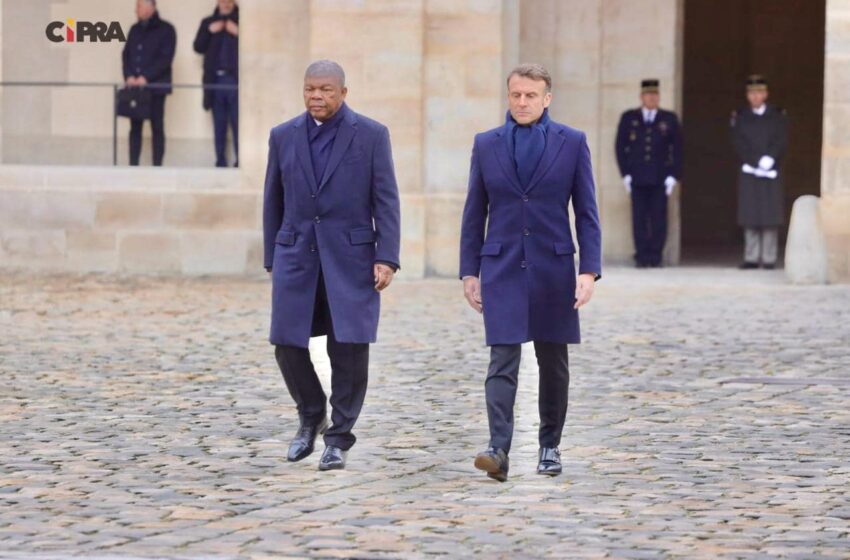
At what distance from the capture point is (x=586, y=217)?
28.2 ft

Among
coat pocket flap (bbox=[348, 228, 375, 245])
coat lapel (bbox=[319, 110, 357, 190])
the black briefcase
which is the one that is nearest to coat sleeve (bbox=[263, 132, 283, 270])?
coat lapel (bbox=[319, 110, 357, 190])

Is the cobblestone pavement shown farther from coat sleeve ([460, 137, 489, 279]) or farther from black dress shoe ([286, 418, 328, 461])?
coat sleeve ([460, 137, 489, 279])

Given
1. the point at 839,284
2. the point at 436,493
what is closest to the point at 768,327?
the point at 839,284

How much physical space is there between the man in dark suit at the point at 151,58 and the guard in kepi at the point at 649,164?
430 cm

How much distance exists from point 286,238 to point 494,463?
1338 millimetres

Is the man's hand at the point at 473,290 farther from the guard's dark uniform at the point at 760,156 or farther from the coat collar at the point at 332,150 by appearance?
the guard's dark uniform at the point at 760,156

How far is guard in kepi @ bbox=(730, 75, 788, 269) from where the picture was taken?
20.6 m

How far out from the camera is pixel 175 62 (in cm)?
2031

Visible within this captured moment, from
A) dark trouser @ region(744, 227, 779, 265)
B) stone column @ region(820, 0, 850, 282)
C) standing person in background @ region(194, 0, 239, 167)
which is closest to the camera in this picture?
stone column @ region(820, 0, 850, 282)

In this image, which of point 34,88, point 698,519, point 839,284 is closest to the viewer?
point 698,519

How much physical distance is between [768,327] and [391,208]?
6.64m

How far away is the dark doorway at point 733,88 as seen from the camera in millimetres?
26297

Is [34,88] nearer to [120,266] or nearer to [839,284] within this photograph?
[120,266]

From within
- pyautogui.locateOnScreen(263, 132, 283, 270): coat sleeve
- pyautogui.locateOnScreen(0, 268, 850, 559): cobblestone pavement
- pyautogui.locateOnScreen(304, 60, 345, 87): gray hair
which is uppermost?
pyautogui.locateOnScreen(304, 60, 345, 87): gray hair
